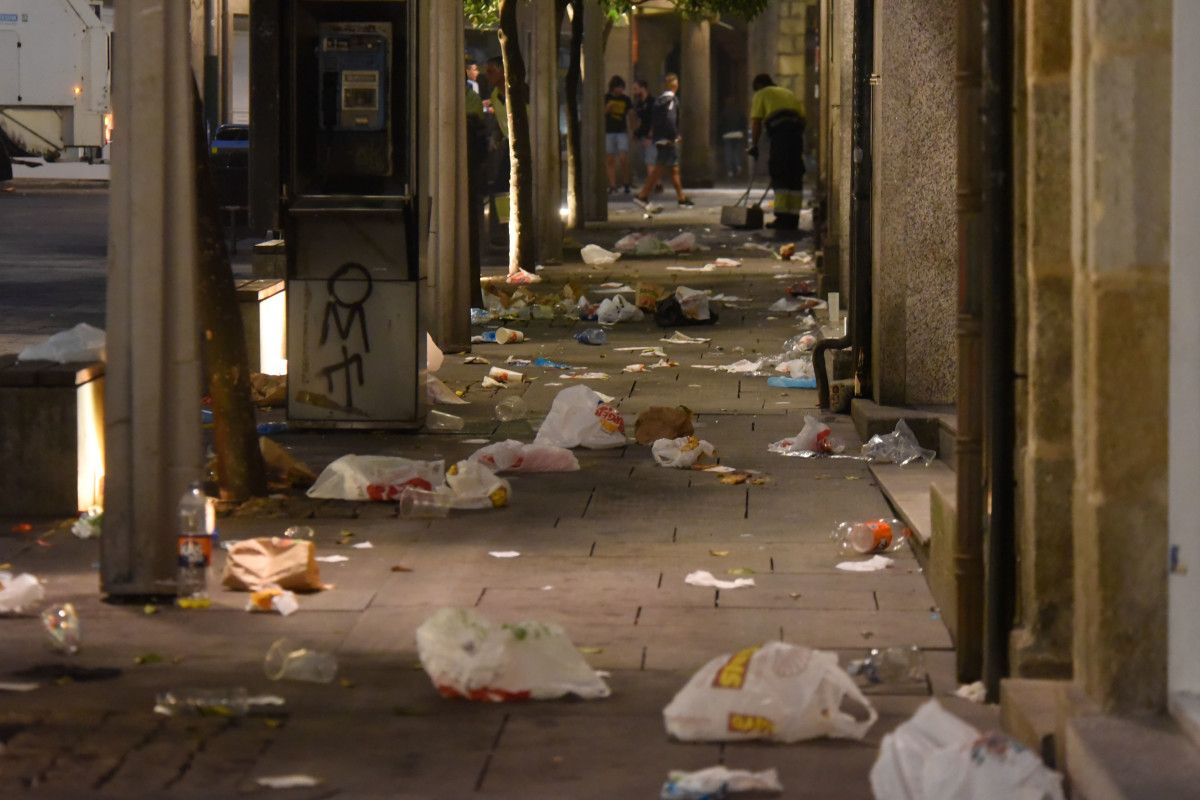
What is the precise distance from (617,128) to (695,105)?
25.5ft

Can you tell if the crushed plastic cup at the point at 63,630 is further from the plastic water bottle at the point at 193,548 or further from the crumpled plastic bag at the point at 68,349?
the crumpled plastic bag at the point at 68,349

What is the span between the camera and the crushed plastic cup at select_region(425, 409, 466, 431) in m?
11.0

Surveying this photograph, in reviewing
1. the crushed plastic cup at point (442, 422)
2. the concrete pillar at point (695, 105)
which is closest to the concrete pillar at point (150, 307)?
the crushed plastic cup at point (442, 422)

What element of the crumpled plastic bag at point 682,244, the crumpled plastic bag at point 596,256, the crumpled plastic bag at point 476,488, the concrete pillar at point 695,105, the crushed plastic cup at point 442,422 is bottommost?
the crumpled plastic bag at point 476,488

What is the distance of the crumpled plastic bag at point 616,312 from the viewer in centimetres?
1655

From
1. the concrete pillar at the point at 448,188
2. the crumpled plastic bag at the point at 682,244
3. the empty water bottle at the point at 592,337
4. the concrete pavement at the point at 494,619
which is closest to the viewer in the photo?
the concrete pavement at the point at 494,619

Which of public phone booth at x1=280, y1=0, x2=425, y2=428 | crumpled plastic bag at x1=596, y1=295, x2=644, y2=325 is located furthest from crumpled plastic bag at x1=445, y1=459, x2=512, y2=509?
crumpled plastic bag at x1=596, y1=295, x2=644, y2=325

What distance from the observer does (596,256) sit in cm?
2178

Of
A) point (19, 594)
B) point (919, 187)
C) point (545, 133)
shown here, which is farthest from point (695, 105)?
point (19, 594)

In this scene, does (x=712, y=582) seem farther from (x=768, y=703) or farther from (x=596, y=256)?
(x=596, y=256)

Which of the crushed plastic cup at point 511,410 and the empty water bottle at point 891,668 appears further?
the crushed plastic cup at point 511,410

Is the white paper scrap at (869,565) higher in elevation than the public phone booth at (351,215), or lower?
lower

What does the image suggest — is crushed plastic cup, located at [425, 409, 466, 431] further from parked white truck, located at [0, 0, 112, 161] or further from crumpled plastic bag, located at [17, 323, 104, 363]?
parked white truck, located at [0, 0, 112, 161]

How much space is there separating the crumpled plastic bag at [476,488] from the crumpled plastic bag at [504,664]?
294 centimetres
